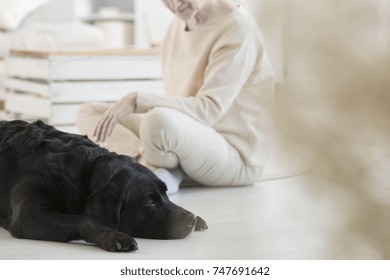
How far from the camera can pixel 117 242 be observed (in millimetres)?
1451

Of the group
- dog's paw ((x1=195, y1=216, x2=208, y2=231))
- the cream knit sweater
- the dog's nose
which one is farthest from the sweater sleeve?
the dog's nose

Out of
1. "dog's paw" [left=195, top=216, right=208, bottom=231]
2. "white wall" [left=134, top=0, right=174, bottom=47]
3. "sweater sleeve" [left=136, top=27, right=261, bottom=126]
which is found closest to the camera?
"dog's paw" [left=195, top=216, right=208, bottom=231]

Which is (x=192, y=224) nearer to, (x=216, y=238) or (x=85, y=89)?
(x=216, y=238)

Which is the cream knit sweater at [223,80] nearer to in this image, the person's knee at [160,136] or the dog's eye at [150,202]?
the person's knee at [160,136]

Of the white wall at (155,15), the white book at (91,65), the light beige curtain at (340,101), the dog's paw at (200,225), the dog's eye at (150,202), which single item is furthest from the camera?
the white wall at (155,15)

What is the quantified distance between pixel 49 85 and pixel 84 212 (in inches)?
92.1

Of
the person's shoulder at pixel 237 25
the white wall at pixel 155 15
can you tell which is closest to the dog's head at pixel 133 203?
the person's shoulder at pixel 237 25

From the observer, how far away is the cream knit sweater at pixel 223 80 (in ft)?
7.32

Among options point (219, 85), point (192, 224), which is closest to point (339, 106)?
point (192, 224)

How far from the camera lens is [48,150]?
1.57m

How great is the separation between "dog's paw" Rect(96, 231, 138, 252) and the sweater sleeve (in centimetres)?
80

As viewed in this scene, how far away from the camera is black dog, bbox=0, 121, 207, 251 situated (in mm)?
1488

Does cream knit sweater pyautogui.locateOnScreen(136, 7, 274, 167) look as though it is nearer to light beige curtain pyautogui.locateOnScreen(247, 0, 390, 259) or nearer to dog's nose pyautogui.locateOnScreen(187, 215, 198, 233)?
dog's nose pyautogui.locateOnScreen(187, 215, 198, 233)
